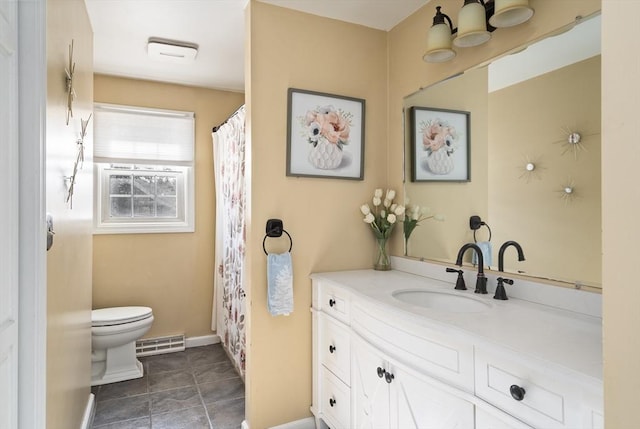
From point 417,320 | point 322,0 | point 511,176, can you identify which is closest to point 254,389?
point 417,320

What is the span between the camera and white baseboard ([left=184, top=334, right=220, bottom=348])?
130 inches

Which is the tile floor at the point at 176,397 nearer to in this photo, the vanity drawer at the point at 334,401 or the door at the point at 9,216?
the vanity drawer at the point at 334,401

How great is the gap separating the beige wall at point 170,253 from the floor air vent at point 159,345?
0.06 m

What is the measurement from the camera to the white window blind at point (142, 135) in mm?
3039

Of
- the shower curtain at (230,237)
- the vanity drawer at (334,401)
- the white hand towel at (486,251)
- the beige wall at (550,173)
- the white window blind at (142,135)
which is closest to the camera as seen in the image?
the beige wall at (550,173)

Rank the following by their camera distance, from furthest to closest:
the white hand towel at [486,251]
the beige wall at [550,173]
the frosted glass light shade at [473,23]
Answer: the white hand towel at [486,251], the frosted glass light shade at [473,23], the beige wall at [550,173]

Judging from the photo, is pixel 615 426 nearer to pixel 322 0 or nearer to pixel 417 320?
pixel 417 320

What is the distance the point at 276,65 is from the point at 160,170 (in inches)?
70.4

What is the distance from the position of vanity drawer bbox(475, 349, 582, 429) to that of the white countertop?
5 centimetres

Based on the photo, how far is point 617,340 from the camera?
48cm

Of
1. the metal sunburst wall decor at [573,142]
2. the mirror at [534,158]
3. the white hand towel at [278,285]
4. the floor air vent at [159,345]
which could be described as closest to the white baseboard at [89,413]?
the floor air vent at [159,345]

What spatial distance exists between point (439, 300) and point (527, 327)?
1.84 ft

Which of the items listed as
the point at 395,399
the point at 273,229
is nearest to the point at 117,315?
the point at 273,229

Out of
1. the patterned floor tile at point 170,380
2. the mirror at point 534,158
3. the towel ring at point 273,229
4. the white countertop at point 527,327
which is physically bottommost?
the patterned floor tile at point 170,380
